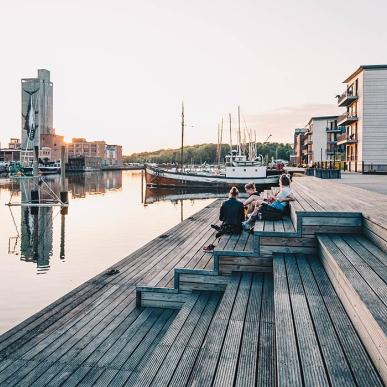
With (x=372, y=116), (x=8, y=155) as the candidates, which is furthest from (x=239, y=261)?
(x=8, y=155)

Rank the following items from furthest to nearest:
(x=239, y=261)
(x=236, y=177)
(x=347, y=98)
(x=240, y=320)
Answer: (x=236, y=177), (x=347, y=98), (x=239, y=261), (x=240, y=320)

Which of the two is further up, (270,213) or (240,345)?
(270,213)

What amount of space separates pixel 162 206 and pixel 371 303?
1260 inches

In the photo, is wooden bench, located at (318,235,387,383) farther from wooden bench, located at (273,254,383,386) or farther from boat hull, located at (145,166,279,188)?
boat hull, located at (145,166,279,188)

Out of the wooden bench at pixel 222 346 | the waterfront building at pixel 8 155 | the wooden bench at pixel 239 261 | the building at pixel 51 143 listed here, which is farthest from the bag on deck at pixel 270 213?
the building at pixel 51 143

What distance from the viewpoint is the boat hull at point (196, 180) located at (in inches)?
2047

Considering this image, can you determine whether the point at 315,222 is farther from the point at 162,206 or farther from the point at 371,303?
the point at 162,206

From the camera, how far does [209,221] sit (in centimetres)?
1727

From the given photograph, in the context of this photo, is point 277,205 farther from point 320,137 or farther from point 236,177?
point 320,137

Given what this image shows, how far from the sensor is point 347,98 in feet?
153

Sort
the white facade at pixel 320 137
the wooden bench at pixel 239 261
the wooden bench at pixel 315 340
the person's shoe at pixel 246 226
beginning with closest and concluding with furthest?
the wooden bench at pixel 315 340 < the wooden bench at pixel 239 261 < the person's shoe at pixel 246 226 < the white facade at pixel 320 137

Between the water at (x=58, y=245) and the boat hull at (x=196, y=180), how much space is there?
2014cm

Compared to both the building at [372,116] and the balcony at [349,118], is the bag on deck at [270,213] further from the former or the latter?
the balcony at [349,118]

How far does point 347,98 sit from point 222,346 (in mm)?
47762
